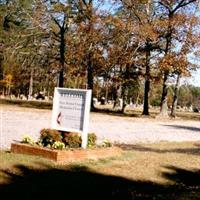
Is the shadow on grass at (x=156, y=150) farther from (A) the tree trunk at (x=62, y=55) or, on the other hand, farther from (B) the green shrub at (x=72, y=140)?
(A) the tree trunk at (x=62, y=55)

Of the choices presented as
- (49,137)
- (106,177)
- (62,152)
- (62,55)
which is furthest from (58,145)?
(62,55)

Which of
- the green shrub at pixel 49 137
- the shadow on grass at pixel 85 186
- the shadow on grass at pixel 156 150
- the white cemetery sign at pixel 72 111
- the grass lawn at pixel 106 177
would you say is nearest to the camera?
the shadow on grass at pixel 85 186

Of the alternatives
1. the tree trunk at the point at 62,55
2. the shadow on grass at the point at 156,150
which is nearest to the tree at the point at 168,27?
the tree trunk at the point at 62,55

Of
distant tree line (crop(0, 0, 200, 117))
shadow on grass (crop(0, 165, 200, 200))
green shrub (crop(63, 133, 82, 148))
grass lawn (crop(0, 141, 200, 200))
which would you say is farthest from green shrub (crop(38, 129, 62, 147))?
distant tree line (crop(0, 0, 200, 117))

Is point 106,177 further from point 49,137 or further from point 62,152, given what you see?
point 49,137

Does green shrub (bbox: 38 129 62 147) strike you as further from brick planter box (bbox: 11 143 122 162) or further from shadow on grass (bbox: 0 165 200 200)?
shadow on grass (bbox: 0 165 200 200)

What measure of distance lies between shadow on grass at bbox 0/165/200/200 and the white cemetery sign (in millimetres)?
1495

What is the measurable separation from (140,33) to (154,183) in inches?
1069

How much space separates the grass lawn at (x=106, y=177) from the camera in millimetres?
8453

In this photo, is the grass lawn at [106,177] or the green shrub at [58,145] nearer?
the grass lawn at [106,177]

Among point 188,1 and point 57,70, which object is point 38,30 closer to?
point 57,70

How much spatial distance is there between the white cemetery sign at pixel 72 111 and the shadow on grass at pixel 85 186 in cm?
149

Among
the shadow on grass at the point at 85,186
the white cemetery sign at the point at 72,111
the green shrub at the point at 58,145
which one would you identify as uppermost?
the white cemetery sign at the point at 72,111

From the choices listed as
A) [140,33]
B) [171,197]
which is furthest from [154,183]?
[140,33]
